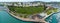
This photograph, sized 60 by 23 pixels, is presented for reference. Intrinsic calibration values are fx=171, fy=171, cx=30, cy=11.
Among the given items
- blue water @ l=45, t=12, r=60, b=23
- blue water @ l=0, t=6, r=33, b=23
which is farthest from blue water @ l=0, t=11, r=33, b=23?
blue water @ l=45, t=12, r=60, b=23

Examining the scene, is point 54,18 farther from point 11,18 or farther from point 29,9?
point 11,18

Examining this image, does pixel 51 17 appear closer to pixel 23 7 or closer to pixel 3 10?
pixel 23 7

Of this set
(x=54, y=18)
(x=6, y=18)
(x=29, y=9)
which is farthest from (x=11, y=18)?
(x=54, y=18)

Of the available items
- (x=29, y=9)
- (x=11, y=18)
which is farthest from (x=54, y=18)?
(x=11, y=18)

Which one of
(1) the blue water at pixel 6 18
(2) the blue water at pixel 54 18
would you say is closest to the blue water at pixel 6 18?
(1) the blue water at pixel 6 18

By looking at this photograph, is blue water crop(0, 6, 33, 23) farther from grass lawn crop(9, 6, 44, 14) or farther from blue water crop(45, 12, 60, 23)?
blue water crop(45, 12, 60, 23)

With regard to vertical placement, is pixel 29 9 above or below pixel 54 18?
above

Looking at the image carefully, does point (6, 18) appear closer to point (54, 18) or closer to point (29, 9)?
point (29, 9)

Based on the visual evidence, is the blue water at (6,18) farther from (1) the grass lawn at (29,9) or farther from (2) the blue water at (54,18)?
(2) the blue water at (54,18)

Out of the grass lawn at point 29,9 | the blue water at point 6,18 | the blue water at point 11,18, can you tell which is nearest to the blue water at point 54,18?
the blue water at point 11,18

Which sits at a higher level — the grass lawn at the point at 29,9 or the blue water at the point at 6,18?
the grass lawn at the point at 29,9

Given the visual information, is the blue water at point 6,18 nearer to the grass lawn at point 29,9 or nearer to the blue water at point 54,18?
the grass lawn at point 29,9

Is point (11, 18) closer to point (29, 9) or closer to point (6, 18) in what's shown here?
point (6, 18)
